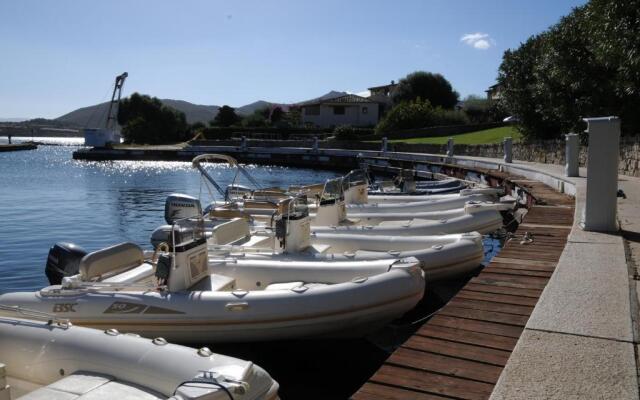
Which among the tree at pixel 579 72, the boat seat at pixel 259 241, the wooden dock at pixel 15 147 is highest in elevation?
the tree at pixel 579 72

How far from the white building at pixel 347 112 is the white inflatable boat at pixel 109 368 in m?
56.5

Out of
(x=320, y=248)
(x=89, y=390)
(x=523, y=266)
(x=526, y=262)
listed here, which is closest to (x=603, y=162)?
(x=526, y=262)

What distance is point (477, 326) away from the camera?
4.12 metres

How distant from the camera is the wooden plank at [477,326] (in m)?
3.96

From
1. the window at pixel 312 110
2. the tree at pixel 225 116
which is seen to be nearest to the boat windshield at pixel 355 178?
the window at pixel 312 110

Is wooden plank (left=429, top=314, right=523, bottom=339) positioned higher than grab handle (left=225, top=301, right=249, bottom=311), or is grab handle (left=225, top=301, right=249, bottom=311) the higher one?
wooden plank (left=429, top=314, right=523, bottom=339)

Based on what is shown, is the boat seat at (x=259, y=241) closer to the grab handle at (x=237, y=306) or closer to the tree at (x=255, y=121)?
the grab handle at (x=237, y=306)

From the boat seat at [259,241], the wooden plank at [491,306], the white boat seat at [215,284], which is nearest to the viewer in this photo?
the wooden plank at [491,306]

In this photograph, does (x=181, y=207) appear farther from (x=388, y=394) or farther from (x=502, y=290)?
(x=388, y=394)

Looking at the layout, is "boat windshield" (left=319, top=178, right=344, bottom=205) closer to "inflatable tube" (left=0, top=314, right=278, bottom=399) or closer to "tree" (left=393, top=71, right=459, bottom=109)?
"inflatable tube" (left=0, top=314, right=278, bottom=399)

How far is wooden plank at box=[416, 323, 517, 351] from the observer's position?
3.73 m

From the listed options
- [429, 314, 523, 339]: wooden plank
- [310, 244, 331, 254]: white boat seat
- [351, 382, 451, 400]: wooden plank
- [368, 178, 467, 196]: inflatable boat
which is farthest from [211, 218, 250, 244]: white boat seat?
[368, 178, 467, 196]: inflatable boat

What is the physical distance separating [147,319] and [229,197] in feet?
28.1

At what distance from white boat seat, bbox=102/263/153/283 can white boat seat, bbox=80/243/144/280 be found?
11cm
